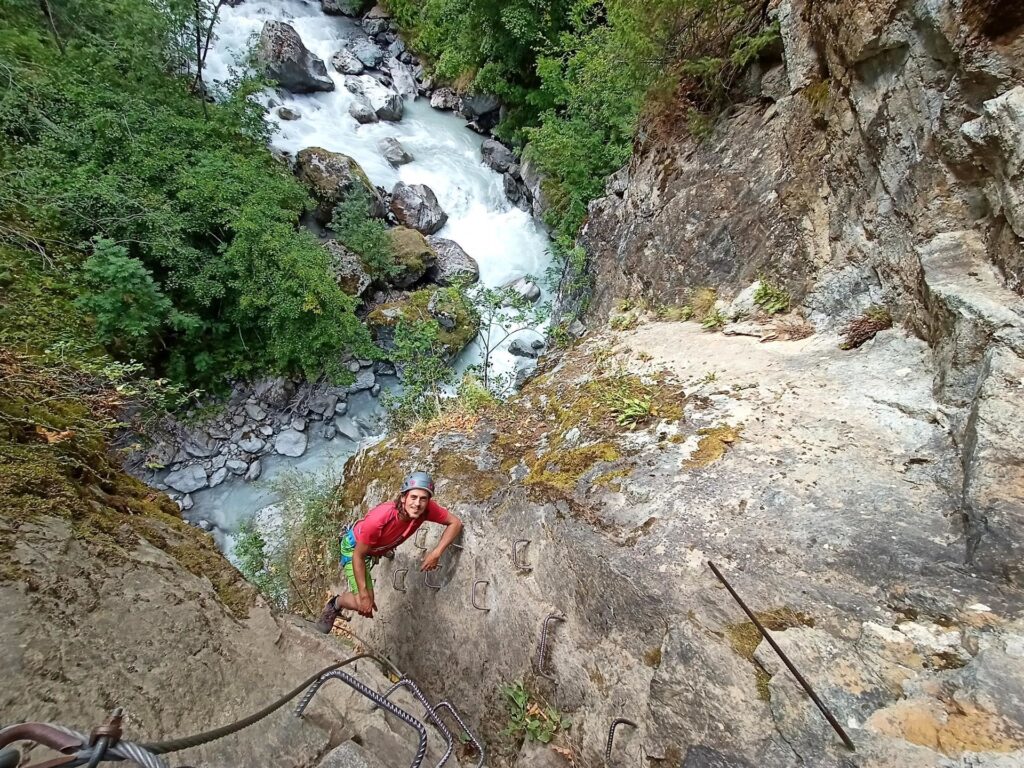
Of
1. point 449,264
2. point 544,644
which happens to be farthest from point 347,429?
point 544,644

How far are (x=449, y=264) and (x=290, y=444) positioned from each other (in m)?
5.98

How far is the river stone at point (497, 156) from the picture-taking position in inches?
591

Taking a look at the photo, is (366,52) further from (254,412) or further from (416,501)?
(416,501)

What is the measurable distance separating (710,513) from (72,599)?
3539mm

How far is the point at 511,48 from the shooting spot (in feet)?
44.0

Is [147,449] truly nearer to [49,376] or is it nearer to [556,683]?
[49,376]

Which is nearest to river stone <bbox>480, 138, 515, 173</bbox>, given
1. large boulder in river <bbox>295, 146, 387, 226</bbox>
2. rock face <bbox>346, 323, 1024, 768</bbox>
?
large boulder in river <bbox>295, 146, 387, 226</bbox>

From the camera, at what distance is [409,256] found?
483 inches

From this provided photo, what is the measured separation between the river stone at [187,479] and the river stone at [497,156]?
11608mm

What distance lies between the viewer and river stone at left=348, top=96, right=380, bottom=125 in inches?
604

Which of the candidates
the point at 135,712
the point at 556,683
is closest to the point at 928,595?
the point at 556,683

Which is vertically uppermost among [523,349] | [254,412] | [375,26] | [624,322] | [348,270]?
[375,26]

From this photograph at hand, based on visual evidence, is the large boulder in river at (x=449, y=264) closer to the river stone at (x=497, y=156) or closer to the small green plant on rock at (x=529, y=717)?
the river stone at (x=497, y=156)

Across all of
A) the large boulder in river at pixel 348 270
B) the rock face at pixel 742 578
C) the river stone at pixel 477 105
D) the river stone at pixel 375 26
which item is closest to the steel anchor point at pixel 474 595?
the rock face at pixel 742 578
